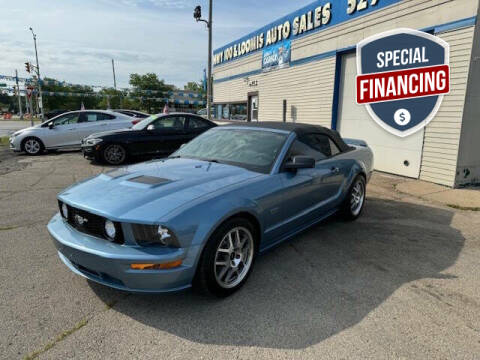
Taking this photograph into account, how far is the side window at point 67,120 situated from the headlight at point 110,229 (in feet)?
33.3

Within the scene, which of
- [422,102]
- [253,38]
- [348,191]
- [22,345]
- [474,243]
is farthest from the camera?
[253,38]

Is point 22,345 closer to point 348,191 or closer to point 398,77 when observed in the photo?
point 348,191

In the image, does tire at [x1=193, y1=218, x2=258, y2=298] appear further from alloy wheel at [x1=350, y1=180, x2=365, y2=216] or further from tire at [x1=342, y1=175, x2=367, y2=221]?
alloy wheel at [x1=350, y1=180, x2=365, y2=216]

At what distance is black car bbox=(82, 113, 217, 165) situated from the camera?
9008mm

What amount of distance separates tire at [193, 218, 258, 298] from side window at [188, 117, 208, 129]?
23.6ft

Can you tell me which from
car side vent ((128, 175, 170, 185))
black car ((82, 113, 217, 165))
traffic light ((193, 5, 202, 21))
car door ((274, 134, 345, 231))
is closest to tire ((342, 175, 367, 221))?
car door ((274, 134, 345, 231))

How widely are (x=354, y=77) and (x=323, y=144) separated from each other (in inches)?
250

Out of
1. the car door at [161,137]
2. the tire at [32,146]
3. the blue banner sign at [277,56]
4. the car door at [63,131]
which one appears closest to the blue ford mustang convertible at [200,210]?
the car door at [161,137]

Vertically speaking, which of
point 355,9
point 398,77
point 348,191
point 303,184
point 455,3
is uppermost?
point 355,9

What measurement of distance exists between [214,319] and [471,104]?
7.19 meters

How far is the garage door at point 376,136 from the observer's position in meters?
8.10

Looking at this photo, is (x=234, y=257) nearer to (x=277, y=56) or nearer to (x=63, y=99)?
(x=277, y=56)

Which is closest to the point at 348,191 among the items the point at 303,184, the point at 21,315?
the point at 303,184

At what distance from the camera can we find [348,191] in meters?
4.63
